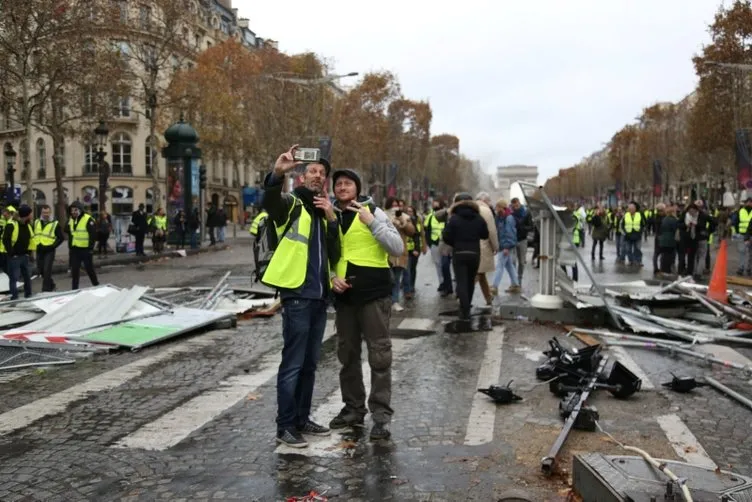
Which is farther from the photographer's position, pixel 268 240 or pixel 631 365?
pixel 631 365

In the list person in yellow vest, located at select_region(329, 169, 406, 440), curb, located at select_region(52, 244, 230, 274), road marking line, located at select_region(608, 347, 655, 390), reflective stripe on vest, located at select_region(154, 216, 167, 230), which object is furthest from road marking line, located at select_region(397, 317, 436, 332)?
reflective stripe on vest, located at select_region(154, 216, 167, 230)

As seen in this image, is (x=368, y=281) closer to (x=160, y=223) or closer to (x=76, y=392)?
(x=76, y=392)

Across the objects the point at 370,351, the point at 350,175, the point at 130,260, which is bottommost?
the point at 130,260

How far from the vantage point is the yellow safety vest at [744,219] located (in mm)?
17375

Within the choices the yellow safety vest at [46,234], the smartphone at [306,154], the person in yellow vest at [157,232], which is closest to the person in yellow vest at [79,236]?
the yellow safety vest at [46,234]

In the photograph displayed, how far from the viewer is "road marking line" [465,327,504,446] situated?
5.07m

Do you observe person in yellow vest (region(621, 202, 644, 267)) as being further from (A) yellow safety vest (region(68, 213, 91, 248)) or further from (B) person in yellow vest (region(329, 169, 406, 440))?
(B) person in yellow vest (region(329, 169, 406, 440))

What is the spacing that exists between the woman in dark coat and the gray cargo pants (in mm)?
5239

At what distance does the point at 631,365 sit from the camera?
7.58 m

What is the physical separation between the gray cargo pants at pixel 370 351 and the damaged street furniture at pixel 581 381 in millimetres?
1293

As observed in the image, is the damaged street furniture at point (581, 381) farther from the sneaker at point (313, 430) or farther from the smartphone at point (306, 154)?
the smartphone at point (306, 154)

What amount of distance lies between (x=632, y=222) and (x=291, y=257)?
17.7 meters

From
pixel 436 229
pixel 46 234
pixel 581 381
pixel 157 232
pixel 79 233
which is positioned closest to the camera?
pixel 581 381

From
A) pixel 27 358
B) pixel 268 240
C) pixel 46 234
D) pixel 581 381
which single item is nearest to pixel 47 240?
pixel 46 234
